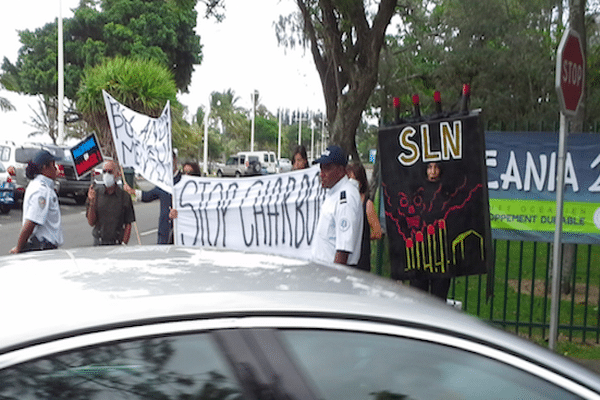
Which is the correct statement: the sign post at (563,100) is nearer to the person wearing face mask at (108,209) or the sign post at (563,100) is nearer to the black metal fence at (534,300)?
the black metal fence at (534,300)

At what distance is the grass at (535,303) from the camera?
6.63 m

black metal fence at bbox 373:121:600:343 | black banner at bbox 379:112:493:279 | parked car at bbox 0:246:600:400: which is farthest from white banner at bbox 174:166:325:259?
parked car at bbox 0:246:600:400

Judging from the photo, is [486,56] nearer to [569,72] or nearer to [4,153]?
[4,153]

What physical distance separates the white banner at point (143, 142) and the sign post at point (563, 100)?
400 cm

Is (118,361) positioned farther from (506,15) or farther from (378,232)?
(506,15)

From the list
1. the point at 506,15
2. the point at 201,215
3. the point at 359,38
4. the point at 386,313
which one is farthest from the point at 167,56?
the point at 386,313

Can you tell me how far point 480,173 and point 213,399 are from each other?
4.46 m

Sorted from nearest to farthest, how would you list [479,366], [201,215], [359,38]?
[479,366]
[201,215]
[359,38]

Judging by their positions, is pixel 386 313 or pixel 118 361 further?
pixel 386 313

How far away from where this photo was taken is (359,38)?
10.5 meters

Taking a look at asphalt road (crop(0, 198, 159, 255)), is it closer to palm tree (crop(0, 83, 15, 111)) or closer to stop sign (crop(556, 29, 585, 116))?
stop sign (crop(556, 29, 585, 116))

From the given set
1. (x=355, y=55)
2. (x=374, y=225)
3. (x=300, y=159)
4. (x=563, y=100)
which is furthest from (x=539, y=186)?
(x=355, y=55)

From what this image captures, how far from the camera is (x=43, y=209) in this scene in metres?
6.34

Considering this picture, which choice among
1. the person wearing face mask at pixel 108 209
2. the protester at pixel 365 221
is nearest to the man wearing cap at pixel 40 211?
the person wearing face mask at pixel 108 209
